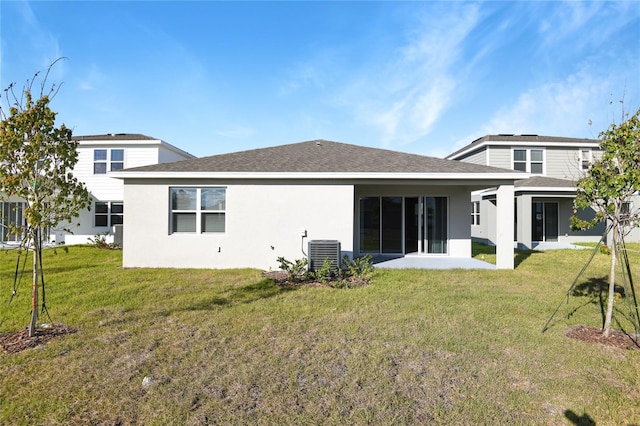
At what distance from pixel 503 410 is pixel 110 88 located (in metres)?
12.6

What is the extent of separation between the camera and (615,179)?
14.2 ft

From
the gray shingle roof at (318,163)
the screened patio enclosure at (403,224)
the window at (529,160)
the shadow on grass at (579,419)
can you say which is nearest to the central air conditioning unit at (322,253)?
the gray shingle roof at (318,163)

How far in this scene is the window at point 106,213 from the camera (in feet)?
55.7

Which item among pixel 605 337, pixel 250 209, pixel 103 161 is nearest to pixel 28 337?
pixel 250 209

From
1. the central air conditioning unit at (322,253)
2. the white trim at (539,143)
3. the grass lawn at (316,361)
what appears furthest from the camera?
the white trim at (539,143)

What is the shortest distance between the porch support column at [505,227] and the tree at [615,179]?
15.3 feet

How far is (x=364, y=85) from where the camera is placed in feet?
46.1

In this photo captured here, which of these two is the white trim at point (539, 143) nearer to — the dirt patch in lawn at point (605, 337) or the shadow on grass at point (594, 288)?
the shadow on grass at point (594, 288)

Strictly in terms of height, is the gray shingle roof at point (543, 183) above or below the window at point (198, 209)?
above

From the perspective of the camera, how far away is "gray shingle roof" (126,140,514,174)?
9688 mm

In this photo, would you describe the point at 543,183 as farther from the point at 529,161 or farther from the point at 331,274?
the point at 331,274

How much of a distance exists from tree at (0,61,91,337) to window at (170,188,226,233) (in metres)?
5.09

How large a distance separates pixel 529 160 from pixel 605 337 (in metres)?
16.5

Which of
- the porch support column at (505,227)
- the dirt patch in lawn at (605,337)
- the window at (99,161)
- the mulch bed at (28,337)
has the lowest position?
the mulch bed at (28,337)
